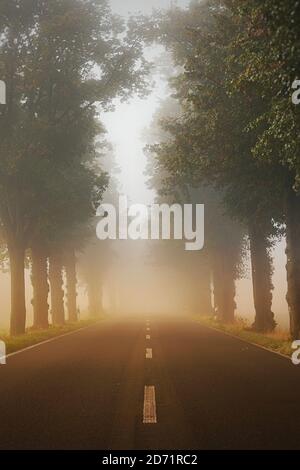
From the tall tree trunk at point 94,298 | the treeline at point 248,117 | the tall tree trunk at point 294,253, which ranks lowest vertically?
the tall tree trunk at point 94,298

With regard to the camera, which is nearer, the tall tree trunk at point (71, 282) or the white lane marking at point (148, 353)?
the white lane marking at point (148, 353)

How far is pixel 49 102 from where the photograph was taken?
2333 cm

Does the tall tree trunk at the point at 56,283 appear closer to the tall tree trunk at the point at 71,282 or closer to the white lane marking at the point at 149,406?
the tall tree trunk at the point at 71,282

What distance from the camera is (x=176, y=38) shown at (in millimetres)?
24312

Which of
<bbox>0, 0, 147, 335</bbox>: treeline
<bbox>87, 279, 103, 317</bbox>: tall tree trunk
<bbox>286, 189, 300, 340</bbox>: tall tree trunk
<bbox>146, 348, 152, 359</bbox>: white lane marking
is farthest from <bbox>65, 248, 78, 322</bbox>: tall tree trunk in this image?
<bbox>146, 348, 152, 359</bbox>: white lane marking

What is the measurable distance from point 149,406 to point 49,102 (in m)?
17.8

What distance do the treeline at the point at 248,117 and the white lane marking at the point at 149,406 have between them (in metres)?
5.78

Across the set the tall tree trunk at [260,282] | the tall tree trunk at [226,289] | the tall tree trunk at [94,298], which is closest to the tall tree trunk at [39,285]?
the tall tree trunk at [260,282]

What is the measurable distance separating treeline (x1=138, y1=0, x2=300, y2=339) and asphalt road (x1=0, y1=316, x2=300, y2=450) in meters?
4.96

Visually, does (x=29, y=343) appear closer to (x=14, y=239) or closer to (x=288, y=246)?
(x=14, y=239)

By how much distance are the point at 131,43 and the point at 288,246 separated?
39.0 feet

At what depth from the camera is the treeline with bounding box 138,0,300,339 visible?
11.0 m

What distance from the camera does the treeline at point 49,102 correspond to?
21.8m

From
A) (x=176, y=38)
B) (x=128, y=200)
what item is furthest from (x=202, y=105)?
(x=128, y=200)
